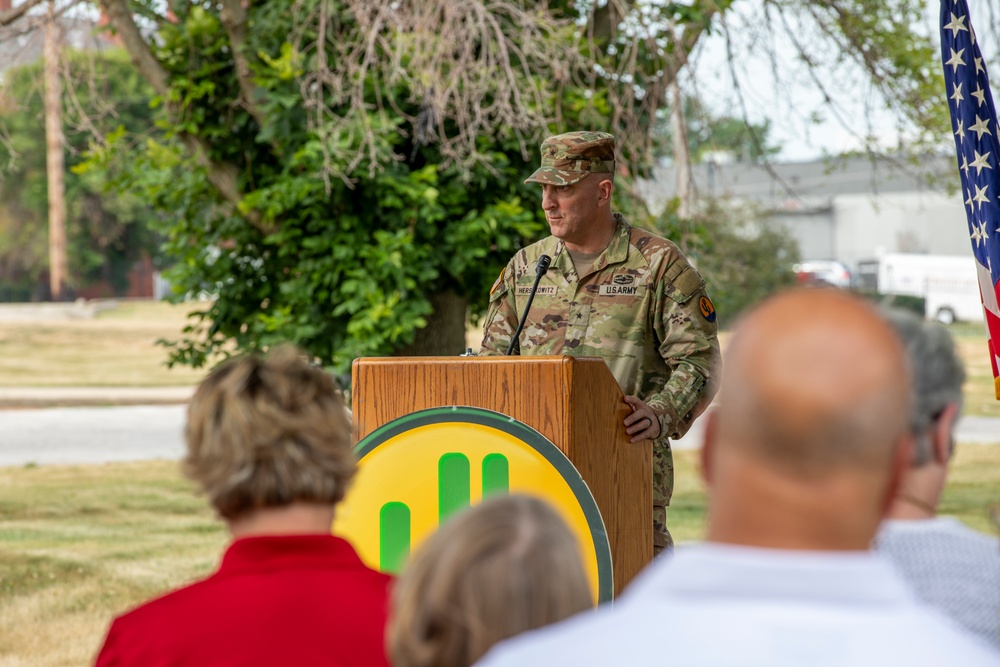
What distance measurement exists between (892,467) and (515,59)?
21.0ft

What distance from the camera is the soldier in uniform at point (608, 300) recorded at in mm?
3959

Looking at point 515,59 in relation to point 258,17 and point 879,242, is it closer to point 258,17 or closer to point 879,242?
point 258,17

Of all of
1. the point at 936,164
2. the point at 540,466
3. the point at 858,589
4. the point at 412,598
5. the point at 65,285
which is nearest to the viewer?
the point at 858,589

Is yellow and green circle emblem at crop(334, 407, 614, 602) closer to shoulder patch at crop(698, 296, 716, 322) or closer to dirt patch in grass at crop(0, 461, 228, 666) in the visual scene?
shoulder patch at crop(698, 296, 716, 322)

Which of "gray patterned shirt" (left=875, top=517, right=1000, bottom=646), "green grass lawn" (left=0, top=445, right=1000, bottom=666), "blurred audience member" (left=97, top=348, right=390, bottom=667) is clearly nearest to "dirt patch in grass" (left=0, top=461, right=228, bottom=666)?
"green grass lawn" (left=0, top=445, right=1000, bottom=666)

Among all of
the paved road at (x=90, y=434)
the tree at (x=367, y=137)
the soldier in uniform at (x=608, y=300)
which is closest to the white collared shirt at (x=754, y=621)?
the soldier in uniform at (x=608, y=300)

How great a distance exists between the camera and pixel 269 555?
5.79 ft

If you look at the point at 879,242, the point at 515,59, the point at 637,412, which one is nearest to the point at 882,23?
the point at 515,59

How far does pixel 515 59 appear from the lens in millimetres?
7344

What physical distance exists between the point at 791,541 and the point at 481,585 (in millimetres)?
326

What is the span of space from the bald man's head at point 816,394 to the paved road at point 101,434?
35.4 ft

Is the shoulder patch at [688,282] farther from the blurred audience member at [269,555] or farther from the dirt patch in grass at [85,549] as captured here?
the dirt patch in grass at [85,549]

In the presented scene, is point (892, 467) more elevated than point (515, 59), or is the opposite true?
point (515, 59)

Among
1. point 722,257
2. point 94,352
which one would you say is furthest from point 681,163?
point 94,352
